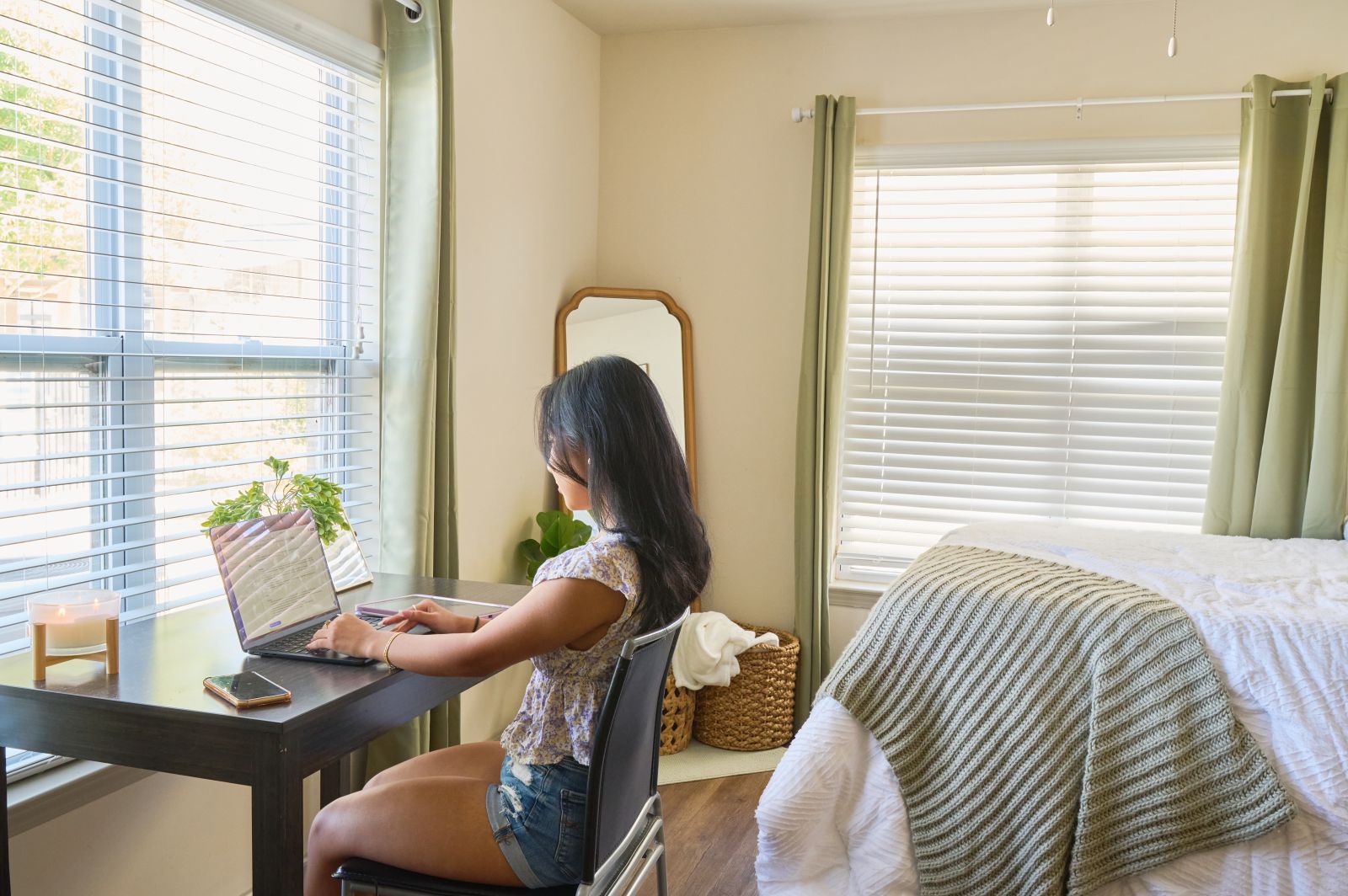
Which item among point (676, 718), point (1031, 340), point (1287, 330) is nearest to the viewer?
point (1287, 330)

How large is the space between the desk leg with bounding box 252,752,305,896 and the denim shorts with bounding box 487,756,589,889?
0.95 feet

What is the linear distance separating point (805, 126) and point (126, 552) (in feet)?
8.52

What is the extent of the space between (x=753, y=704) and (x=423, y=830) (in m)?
2.07

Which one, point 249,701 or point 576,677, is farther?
point 576,677

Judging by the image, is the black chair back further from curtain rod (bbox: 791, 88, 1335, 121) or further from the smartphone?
curtain rod (bbox: 791, 88, 1335, 121)

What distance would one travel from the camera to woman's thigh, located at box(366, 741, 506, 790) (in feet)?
5.84

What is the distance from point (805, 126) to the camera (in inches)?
147

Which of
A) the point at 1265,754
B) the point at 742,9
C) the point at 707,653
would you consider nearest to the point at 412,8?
the point at 742,9

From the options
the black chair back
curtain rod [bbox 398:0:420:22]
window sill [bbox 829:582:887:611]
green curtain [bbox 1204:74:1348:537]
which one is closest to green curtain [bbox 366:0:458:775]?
curtain rod [bbox 398:0:420:22]

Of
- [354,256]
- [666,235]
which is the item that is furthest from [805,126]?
[354,256]

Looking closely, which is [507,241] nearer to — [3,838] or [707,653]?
[707,653]

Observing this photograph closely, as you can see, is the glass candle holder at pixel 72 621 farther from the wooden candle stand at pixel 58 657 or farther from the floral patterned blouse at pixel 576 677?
the floral patterned blouse at pixel 576 677

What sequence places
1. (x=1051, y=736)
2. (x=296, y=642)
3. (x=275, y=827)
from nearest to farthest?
(x=275, y=827) < (x=296, y=642) < (x=1051, y=736)

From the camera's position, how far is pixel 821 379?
360 centimetres
